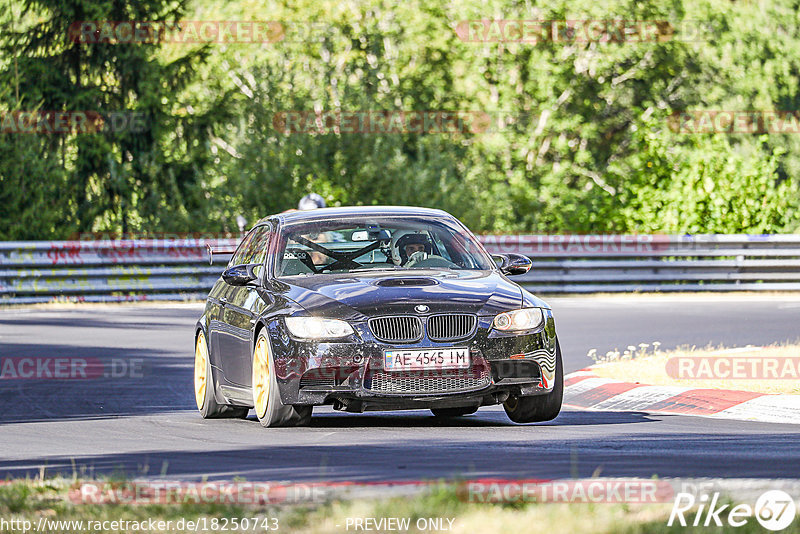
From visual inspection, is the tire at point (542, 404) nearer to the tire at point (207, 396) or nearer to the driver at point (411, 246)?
the driver at point (411, 246)

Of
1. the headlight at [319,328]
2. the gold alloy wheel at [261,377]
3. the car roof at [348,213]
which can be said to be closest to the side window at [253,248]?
the car roof at [348,213]

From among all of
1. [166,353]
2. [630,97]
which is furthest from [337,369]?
[630,97]

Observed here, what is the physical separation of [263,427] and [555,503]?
463cm

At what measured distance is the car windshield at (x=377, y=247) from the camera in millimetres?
11227

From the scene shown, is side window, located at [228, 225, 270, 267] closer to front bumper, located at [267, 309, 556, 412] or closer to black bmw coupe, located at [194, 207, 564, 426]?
black bmw coupe, located at [194, 207, 564, 426]

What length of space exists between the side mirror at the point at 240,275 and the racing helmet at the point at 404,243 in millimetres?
1012

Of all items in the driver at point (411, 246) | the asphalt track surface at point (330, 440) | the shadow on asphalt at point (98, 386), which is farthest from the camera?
the shadow on asphalt at point (98, 386)

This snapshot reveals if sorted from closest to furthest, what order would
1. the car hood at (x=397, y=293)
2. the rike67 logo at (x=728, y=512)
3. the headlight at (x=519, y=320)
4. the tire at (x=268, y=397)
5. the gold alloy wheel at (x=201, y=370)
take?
the rike67 logo at (x=728, y=512) → the car hood at (x=397, y=293) → the headlight at (x=519, y=320) → the tire at (x=268, y=397) → the gold alloy wheel at (x=201, y=370)

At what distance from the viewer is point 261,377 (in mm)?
10617

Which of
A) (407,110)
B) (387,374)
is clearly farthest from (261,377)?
(407,110)

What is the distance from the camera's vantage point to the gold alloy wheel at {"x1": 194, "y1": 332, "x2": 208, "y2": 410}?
1200 centimetres

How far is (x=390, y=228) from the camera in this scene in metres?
11.5

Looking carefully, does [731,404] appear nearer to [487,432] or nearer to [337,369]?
[487,432]

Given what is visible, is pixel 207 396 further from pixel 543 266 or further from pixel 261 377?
pixel 543 266
